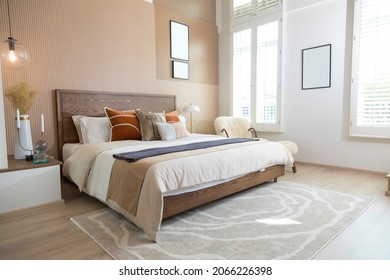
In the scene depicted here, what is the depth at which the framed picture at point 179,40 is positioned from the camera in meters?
4.68

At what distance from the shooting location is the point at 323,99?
419 cm

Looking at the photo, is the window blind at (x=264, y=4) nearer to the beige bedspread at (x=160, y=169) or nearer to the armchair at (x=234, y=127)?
the armchair at (x=234, y=127)

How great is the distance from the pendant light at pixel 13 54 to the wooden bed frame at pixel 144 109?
1.71 feet

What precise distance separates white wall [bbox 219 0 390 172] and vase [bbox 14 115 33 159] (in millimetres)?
4075

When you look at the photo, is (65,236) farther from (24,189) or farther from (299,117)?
(299,117)

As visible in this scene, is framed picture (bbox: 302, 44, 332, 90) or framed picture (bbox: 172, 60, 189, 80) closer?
framed picture (bbox: 302, 44, 332, 90)

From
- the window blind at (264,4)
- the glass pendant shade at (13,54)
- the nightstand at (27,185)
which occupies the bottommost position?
the nightstand at (27,185)

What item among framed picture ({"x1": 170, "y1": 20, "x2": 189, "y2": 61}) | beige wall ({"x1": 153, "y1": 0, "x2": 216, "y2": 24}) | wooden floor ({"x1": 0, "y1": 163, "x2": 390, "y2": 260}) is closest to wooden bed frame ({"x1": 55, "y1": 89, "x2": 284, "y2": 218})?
wooden floor ({"x1": 0, "y1": 163, "x2": 390, "y2": 260})

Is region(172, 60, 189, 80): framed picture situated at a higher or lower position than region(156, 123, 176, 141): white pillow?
higher

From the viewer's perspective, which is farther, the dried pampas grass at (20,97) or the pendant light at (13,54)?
the pendant light at (13,54)

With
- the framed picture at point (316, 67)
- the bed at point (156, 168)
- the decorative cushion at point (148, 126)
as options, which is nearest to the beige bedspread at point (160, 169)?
the bed at point (156, 168)

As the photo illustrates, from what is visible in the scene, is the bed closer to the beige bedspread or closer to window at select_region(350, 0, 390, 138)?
the beige bedspread

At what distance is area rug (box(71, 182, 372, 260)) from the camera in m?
1.75
